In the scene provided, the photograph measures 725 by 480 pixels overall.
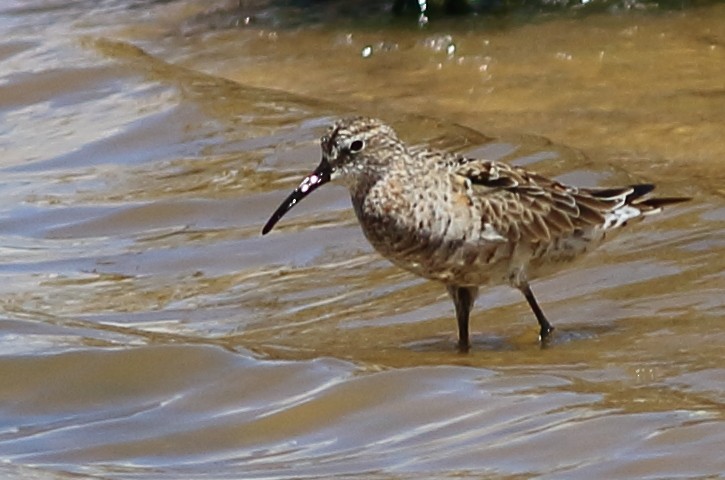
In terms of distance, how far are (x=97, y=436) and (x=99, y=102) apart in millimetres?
5489

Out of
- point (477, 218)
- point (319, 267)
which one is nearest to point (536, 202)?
point (477, 218)

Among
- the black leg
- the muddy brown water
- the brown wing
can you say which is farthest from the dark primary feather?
the muddy brown water

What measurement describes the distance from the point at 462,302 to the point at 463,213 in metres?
0.40

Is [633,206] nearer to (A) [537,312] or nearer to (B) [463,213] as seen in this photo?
(A) [537,312]

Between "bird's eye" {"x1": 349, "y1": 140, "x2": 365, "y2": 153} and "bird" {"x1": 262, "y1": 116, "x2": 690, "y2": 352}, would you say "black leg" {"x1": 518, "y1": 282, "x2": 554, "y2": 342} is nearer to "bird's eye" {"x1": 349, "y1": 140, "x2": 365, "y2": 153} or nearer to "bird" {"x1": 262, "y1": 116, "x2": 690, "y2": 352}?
"bird" {"x1": 262, "y1": 116, "x2": 690, "y2": 352}

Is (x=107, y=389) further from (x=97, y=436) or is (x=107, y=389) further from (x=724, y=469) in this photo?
(x=724, y=469)

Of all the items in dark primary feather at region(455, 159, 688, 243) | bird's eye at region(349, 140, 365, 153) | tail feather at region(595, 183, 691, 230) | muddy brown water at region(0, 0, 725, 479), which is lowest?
muddy brown water at region(0, 0, 725, 479)

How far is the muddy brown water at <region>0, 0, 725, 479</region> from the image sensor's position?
5.79 m

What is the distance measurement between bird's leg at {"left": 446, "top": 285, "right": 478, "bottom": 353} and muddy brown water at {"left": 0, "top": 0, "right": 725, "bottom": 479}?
17cm

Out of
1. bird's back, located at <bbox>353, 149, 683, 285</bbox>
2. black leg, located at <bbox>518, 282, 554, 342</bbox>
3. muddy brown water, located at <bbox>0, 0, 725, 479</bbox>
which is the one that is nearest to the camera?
muddy brown water, located at <bbox>0, 0, 725, 479</bbox>

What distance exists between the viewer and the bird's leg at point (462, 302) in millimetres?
7098

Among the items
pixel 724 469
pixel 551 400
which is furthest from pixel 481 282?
pixel 724 469

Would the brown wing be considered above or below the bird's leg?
above

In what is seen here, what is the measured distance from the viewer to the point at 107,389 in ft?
22.0
